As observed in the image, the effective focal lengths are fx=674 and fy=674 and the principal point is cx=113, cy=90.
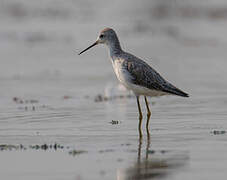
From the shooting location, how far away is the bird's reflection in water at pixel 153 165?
8461mm

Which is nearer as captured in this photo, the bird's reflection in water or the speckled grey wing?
the bird's reflection in water

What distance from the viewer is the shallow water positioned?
29.6ft

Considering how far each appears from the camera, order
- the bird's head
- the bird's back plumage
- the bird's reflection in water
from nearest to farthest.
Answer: the bird's reflection in water, the bird's back plumage, the bird's head

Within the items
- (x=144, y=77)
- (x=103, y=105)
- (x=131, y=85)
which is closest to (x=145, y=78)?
(x=144, y=77)

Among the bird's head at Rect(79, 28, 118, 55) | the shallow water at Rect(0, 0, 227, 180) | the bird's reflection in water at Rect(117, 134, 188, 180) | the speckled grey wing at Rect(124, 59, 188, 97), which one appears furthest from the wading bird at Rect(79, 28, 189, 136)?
the bird's reflection in water at Rect(117, 134, 188, 180)

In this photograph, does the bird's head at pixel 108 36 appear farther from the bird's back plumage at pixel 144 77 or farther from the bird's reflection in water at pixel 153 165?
the bird's reflection in water at pixel 153 165

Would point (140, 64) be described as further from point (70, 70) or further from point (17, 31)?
point (17, 31)

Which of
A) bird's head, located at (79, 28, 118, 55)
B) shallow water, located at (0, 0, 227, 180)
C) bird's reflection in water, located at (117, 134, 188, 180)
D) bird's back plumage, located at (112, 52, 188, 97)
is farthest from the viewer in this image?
bird's head, located at (79, 28, 118, 55)

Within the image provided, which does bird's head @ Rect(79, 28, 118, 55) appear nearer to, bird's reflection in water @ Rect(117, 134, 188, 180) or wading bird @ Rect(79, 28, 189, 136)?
wading bird @ Rect(79, 28, 189, 136)

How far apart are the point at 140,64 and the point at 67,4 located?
29762mm

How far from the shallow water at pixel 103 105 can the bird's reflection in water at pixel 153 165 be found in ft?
0.04

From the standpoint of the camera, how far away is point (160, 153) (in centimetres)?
959

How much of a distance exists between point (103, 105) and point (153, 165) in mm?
5721

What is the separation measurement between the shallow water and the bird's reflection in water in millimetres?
13
